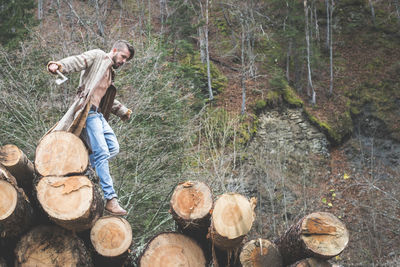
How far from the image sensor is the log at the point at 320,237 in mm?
2961

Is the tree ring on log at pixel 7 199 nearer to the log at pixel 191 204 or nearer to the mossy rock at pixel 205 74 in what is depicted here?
the log at pixel 191 204

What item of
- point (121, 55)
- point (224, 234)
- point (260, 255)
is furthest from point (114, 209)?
point (121, 55)

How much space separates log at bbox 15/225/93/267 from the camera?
2955mm

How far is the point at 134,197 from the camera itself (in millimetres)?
8297

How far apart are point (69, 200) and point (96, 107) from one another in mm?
1435

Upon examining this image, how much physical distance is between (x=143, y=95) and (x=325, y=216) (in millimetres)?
7828

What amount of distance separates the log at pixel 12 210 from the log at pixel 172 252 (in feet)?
3.24

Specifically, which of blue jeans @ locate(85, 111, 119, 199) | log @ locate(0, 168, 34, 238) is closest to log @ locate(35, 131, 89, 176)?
log @ locate(0, 168, 34, 238)

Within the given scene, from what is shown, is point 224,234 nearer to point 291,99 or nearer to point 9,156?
point 9,156

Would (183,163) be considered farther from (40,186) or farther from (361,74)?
(361,74)

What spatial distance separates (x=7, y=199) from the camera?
2809 millimetres

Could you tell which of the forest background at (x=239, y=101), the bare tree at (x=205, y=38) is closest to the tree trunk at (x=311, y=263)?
the forest background at (x=239, y=101)

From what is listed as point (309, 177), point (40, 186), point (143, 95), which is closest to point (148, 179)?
point (143, 95)

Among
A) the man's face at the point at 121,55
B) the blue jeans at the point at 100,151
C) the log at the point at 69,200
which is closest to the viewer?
the log at the point at 69,200
